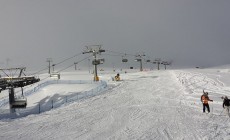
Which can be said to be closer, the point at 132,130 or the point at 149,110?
the point at 132,130

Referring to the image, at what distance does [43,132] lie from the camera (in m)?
19.2

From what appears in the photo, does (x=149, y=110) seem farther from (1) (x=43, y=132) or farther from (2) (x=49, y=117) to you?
(1) (x=43, y=132)

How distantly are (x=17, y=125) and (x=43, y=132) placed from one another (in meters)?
3.36

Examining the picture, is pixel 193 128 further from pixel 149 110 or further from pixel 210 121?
pixel 149 110

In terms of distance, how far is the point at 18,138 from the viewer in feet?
58.8

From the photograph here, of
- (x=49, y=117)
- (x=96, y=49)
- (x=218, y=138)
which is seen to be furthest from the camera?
(x=96, y=49)

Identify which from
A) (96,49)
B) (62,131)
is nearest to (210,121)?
(62,131)

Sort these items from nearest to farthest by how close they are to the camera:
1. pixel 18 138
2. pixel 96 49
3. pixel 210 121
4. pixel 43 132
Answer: pixel 18 138
pixel 43 132
pixel 210 121
pixel 96 49

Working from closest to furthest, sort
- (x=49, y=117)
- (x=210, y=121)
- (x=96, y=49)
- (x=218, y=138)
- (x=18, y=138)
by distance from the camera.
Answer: (x=218, y=138), (x=18, y=138), (x=210, y=121), (x=49, y=117), (x=96, y=49)

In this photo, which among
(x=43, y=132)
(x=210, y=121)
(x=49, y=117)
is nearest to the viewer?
(x=43, y=132)

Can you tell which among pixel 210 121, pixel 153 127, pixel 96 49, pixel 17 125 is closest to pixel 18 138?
pixel 17 125

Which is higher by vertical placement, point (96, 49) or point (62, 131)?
point (96, 49)

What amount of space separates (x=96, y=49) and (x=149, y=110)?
34262 millimetres

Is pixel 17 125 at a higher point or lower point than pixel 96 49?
lower
